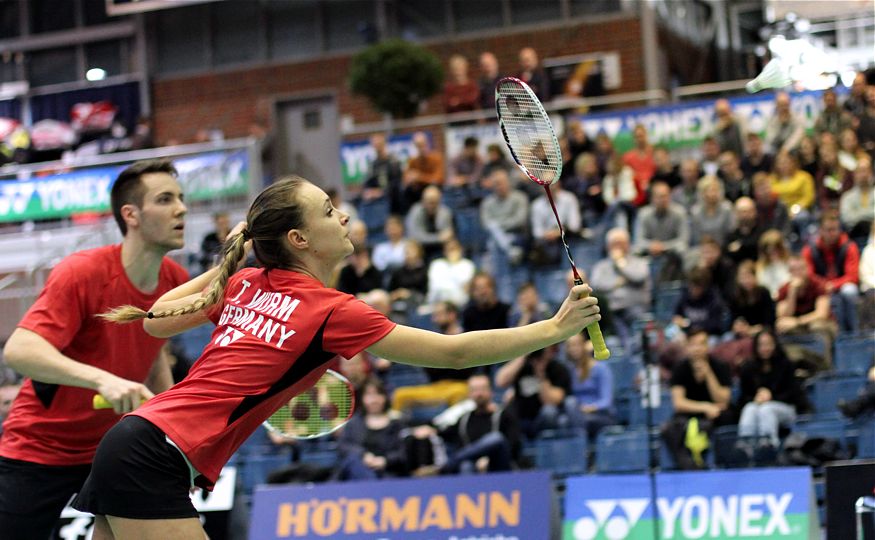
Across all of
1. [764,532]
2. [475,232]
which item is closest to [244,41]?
[475,232]

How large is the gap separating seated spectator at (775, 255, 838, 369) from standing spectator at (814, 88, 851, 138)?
3.06 metres

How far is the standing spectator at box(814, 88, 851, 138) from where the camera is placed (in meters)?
14.1

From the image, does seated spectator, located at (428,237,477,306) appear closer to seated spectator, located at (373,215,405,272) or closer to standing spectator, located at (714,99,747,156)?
seated spectator, located at (373,215,405,272)

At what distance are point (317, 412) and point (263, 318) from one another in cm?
162

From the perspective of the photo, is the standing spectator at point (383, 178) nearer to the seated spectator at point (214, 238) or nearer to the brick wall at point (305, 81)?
the seated spectator at point (214, 238)

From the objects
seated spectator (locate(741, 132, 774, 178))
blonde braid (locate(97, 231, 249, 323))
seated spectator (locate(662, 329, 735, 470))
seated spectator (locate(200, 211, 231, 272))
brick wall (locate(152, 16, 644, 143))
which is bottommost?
seated spectator (locate(662, 329, 735, 470))

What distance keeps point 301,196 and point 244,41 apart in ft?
63.4

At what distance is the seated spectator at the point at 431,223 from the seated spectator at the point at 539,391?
334cm

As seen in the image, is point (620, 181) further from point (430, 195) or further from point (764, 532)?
point (764, 532)

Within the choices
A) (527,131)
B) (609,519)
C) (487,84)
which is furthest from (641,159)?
(527,131)

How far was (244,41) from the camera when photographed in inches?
905

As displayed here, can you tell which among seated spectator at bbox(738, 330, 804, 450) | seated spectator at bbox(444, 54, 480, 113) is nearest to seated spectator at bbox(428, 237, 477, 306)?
seated spectator at bbox(738, 330, 804, 450)

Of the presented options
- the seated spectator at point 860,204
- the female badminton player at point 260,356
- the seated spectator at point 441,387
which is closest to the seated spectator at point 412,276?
the seated spectator at point 441,387

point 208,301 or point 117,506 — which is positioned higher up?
point 208,301
